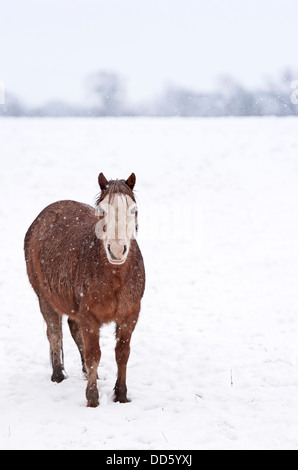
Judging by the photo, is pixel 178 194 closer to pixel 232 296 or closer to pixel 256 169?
pixel 256 169

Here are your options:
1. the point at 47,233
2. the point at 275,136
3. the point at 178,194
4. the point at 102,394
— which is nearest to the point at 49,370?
the point at 102,394

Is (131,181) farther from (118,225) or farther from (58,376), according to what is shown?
(58,376)

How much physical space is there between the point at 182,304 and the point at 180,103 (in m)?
31.8

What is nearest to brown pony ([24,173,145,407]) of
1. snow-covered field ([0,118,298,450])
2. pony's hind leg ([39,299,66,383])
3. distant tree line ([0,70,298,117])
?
pony's hind leg ([39,299,66,383])

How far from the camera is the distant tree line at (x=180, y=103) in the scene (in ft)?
121

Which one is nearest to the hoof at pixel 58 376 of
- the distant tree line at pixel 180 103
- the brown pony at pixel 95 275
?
the brown pony at pixel 95 275

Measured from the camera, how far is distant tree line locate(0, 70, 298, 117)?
3694cm

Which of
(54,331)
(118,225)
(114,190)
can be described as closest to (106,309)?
(118,225)

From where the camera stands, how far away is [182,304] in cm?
933

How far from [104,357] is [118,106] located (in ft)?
110

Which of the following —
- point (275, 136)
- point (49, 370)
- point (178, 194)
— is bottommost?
point (49, 370)

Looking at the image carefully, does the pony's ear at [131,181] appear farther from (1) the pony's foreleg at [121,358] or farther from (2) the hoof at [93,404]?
(2) the hoof at [93,404]
